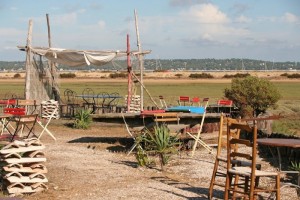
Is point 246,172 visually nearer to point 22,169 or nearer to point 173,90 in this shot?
point 22,169

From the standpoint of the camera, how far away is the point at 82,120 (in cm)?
1856

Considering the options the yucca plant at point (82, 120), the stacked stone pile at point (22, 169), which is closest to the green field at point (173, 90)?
the yucca plant at point (82, 120)

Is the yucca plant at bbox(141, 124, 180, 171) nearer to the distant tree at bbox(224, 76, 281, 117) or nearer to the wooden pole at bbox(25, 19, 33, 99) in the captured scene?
the wooden pole at bbox(25, 19, 33, 99)

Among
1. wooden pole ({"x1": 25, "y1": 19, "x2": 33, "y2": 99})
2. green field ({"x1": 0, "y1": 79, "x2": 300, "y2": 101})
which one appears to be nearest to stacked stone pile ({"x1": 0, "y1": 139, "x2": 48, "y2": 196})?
wooden pole ({"x1": 25, "y1": 19, "x2": 33, "y2": 99})

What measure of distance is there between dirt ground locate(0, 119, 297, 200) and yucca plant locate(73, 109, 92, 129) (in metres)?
3.19

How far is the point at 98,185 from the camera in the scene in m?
9.22

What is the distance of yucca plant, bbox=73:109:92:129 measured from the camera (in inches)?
727

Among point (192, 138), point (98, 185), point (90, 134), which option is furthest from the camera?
point (90, 134)

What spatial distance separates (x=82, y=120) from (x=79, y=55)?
7.47 feet

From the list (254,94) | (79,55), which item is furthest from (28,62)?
(254,94)

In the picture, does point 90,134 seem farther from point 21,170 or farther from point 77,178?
point 21,170

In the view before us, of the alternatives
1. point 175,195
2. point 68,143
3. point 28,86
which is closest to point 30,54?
point 28,86

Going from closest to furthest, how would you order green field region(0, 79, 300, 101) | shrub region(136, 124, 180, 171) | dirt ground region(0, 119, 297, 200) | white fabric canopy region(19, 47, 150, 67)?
dirt ground region(0, 119, 297, 200) < shrub region(136, 124, 180, 171) < white fabric canopy region(19, 47, 150, 67) < green field region(0, 79, 300, 101)

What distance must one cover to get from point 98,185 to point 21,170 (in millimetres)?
1319
